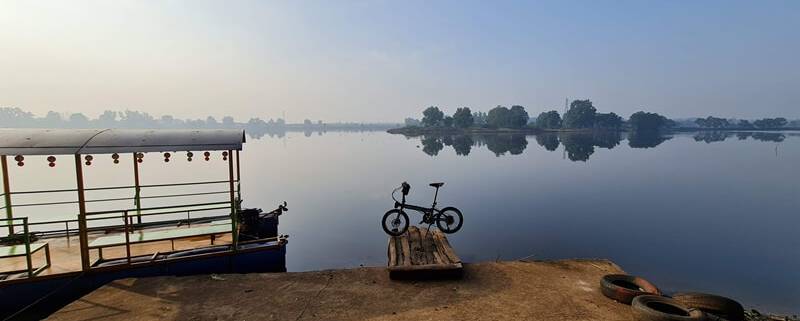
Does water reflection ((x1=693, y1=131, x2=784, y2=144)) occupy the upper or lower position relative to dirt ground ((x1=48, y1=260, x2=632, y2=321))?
upper

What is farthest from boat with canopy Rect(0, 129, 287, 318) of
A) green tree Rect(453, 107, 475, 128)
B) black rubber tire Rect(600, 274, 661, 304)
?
green tree Rect(453, 107, 475, 128)

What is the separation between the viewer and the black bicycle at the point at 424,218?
11859 millimetres

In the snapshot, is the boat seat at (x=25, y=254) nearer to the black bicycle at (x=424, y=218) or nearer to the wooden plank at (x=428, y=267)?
the wooden plank at (x=428, y=267)

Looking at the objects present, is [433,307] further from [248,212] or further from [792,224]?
[792,224]

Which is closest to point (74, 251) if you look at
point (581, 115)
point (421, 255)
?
point (421, 255)

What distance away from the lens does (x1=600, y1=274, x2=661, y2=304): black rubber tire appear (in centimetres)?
759

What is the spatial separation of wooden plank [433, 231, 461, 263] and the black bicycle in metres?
0.61

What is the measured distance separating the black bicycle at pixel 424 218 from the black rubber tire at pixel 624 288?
4.78 meters

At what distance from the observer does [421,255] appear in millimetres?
9859

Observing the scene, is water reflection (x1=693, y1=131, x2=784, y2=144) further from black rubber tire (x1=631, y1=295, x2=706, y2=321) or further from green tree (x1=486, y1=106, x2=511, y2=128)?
black rubber tire (x1=631, y1=295, x2=706, y2=321)

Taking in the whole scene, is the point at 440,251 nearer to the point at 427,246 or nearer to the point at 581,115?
the point at 427,246

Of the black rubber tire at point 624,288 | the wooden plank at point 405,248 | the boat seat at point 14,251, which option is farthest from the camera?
the wooden plank at point 405,248

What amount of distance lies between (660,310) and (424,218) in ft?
22.2

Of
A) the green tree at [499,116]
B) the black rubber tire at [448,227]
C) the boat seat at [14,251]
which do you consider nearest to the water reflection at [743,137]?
the green tree at [499,116]
